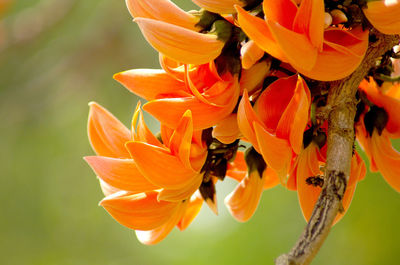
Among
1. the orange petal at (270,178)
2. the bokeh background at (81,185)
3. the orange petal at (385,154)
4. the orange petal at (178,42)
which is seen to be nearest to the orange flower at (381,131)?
the orange petal at (385,154)

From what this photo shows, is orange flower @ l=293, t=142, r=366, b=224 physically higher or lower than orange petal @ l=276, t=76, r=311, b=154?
lower

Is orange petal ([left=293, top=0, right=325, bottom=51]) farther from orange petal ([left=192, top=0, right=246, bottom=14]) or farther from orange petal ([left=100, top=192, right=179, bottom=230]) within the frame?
orange petal ([left=100, top=192, right=179, bottom=230])

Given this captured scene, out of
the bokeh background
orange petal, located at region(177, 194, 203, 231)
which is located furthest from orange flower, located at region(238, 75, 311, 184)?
the bokeh background

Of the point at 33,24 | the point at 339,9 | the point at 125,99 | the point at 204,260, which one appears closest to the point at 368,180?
the point at 204,260

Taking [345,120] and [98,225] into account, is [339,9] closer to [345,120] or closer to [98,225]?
[345,120]

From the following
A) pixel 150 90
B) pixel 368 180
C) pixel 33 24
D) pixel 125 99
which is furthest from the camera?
pixel 125 99

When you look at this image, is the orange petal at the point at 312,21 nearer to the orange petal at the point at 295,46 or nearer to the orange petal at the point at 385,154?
the orange petal at the point at 295,46
